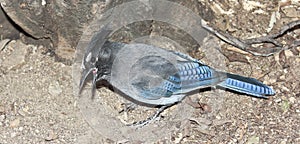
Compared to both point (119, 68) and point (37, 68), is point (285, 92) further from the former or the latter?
point (37, 68)

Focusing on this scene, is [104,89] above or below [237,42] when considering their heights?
below

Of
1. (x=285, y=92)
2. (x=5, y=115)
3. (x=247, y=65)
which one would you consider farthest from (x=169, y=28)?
(x=5, y=115)

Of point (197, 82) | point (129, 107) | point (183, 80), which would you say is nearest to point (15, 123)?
point (129, 107)

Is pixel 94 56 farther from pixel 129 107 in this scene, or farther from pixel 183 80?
pixel 129 107

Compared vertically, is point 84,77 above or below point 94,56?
below

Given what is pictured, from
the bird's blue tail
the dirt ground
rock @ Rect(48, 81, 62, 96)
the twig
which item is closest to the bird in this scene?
the bird's blue tail

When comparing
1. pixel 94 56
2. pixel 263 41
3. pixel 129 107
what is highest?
pixel 263 41

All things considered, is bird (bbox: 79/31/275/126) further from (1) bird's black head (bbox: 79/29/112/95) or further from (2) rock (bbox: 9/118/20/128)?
(2) rock (bbox: 9/118/20/128)
